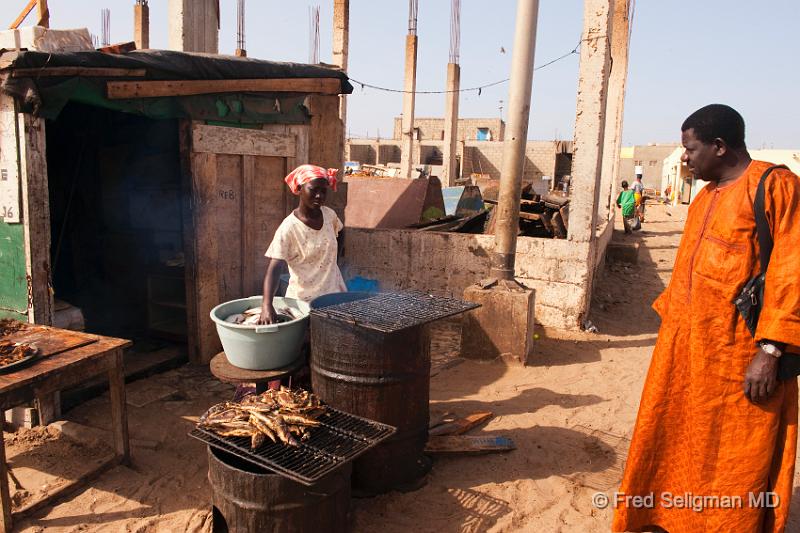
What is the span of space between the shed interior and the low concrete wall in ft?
8.64

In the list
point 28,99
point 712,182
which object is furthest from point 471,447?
point 28,99

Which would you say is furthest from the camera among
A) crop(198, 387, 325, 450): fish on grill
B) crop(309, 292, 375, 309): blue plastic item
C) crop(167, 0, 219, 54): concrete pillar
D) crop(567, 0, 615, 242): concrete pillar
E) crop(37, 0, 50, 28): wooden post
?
crop(167, 0, 219, 54): concrete pillar

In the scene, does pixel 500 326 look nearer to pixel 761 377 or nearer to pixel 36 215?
pixel 761 377

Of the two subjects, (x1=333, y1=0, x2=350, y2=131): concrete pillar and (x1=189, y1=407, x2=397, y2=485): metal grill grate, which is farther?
(x1=333, y1=0, x2=350, y2=131): concrete pillar

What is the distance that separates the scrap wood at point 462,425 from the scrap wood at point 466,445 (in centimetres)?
12

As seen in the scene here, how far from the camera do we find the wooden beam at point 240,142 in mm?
5320

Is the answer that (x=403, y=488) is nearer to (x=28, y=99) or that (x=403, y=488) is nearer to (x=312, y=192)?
(x=312, y=192)

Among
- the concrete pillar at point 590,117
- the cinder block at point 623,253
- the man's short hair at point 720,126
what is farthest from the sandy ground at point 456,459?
the cinder block at point 623,253

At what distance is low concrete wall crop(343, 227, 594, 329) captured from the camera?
6.89 m

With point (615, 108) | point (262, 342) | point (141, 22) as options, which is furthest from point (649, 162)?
point (262, 342)

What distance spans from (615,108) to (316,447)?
14.6 metres

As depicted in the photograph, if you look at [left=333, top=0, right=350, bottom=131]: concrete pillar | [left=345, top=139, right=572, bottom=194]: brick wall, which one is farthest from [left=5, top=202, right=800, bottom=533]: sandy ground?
[left=345, top=139, right=572, bottom=194]: brick wall

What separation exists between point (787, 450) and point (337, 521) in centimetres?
212

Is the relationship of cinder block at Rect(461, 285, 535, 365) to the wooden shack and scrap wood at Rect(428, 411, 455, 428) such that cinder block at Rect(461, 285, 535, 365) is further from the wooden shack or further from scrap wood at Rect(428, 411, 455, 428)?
the wooden shack
